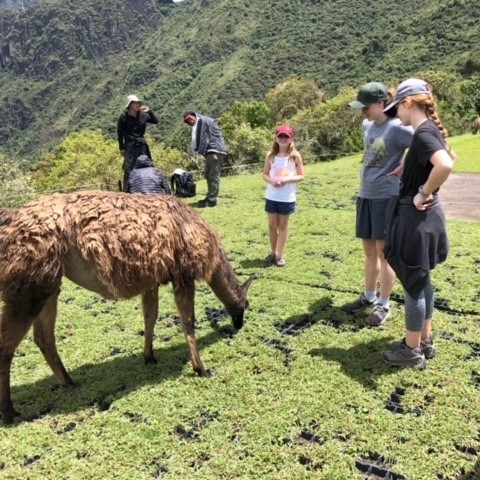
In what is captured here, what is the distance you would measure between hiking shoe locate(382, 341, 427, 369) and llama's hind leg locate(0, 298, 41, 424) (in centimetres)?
258

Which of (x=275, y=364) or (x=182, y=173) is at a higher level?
(x=182, y=173)

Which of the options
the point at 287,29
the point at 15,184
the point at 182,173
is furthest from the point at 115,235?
the point at 287,29

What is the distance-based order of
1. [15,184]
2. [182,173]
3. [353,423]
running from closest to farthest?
[353,423]
[182,173]
[15,184]

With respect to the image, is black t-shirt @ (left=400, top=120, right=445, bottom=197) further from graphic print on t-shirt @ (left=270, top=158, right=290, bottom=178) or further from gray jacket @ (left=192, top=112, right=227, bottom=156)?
gray jacket @ (left=192, top=112, right=227, bottom=156)

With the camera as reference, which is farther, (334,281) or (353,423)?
(334,281)

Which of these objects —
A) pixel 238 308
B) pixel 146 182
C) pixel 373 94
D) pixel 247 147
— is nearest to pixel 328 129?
pixel 247 147

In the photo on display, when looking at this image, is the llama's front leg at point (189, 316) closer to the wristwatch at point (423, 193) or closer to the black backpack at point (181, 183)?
the wristwatch at point (423, 193)

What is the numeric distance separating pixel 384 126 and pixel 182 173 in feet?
20.7

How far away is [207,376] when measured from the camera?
11.9 feet

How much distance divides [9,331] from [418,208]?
2825 millimetres

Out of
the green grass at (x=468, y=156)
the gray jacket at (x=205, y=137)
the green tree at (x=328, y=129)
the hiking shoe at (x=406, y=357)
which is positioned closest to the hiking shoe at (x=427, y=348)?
the hiking shoe at (x=406, y=357)

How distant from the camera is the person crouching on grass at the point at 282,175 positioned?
5.66 metres

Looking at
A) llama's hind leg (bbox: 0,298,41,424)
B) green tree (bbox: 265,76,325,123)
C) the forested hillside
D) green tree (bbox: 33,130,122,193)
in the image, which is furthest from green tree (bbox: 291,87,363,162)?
llama's hind leg (bbox: 0,298,41,424)

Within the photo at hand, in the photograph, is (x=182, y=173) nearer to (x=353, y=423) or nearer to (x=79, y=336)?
(x=79, y=336)
